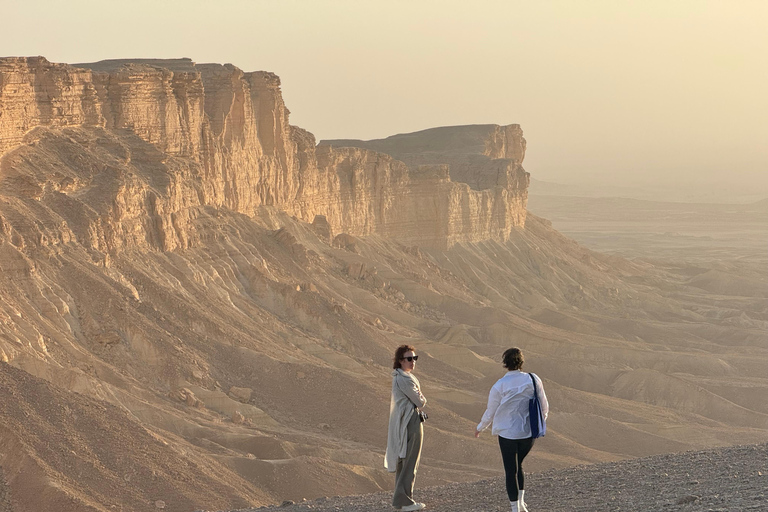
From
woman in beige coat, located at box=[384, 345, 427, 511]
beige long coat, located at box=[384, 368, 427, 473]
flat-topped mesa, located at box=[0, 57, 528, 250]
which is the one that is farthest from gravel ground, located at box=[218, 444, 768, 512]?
flat-topped mesa, located at box=[0, 57, 528, 250]

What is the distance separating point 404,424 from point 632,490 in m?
2.93

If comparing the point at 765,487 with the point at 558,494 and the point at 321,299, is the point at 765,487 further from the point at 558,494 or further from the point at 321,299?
the point at 321,299

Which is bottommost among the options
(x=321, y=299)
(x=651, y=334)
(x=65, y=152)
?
(x=651, y=334)

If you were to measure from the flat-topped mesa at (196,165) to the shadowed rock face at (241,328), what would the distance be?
0.41 ft

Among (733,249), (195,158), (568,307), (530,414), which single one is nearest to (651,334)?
(568,307)

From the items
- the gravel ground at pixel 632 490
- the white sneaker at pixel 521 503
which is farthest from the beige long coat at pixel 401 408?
the white sneaker at pixel 521 503

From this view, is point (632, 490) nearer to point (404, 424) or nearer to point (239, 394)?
point (404, 424)

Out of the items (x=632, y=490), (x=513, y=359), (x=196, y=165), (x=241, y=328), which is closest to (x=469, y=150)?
(x=196, y=165)

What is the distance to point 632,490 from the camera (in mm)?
13086

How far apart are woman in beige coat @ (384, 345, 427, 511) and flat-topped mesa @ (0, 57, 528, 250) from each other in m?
22.1

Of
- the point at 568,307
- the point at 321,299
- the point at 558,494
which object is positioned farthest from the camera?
the point at 568,307

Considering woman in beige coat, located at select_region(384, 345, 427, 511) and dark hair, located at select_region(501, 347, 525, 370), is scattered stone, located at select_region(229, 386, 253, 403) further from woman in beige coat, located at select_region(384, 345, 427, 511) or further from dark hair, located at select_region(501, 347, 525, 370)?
dark hair, located at select_region(501, 347, 525, 370)

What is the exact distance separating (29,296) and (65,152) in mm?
7905

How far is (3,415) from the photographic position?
20516 mm
